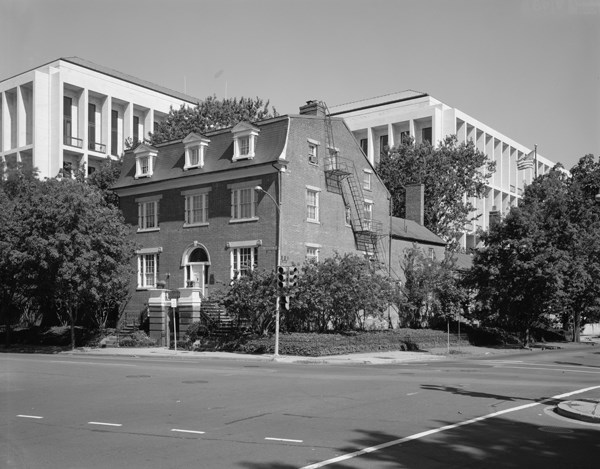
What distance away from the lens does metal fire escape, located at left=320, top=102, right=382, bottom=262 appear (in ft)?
131

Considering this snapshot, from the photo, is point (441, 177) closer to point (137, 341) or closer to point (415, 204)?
point (415, 204)

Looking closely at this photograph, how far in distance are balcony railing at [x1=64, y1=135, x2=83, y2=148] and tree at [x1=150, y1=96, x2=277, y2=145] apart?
56.7ft

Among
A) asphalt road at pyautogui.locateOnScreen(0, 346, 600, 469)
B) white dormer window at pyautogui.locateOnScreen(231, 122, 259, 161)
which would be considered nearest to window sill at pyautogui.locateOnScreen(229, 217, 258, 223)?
white dormer window at pyautogui.locateOnScreen(231, 122, 259, 161)

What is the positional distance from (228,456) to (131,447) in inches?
61.1

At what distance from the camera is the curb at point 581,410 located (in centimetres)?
1182

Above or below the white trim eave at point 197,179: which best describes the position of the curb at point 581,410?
below

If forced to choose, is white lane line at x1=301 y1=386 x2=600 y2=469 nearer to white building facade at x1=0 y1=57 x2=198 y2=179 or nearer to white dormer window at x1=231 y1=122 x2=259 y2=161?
white dormer window at x1=231 y1=122 x2=259 y2=161

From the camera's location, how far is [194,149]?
4022 centimetres

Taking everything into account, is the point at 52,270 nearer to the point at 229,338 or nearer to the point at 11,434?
the point at 229,338

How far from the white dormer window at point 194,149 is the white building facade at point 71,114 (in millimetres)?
25385

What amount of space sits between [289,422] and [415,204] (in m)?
44.4

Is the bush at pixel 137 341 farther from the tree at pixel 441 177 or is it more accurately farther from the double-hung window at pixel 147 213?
the tree at pixel 441 177

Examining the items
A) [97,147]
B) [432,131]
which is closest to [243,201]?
[97,147]

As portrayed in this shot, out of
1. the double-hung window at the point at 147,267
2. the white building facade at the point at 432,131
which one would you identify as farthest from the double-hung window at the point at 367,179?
the white building facade at the point at 432,131
